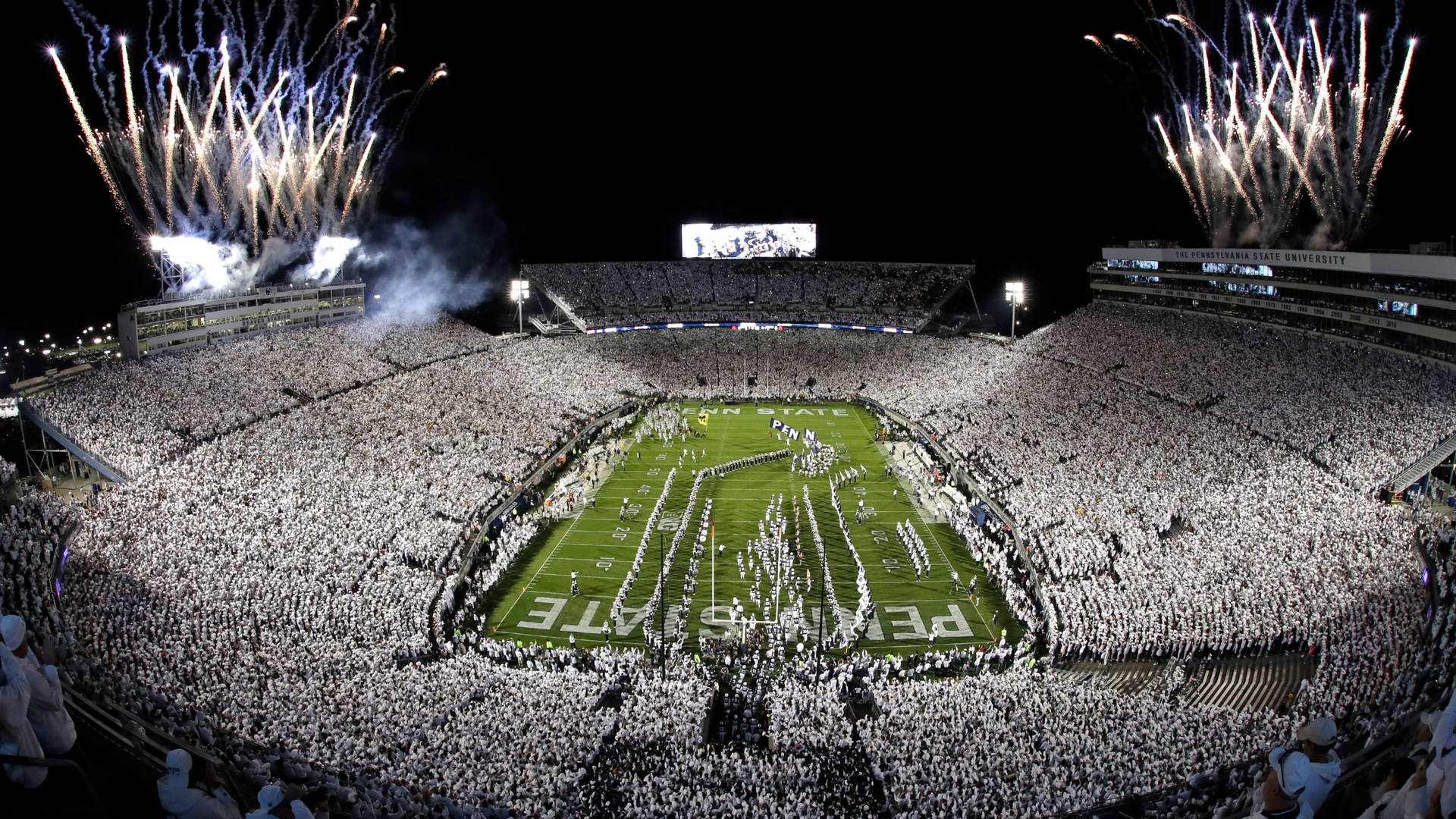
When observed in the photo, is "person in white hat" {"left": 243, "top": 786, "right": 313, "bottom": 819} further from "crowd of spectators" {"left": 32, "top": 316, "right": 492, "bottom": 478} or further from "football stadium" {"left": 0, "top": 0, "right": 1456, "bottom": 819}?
"crowd of spectators" {"left": 32, "top": 316, "right": 492, "bottom": 478}

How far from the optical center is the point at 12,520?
1950 centimetres

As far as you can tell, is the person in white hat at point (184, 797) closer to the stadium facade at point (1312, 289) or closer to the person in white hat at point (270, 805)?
the person in white hat at point (270, 805)

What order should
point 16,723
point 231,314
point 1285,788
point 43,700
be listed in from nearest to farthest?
point 16,723, point 1285,788, point 43,700, point 231,314

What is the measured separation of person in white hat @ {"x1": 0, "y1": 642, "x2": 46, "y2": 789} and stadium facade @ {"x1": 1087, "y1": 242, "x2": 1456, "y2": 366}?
3618cm

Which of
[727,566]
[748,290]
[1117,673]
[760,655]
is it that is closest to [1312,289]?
[1117,673]

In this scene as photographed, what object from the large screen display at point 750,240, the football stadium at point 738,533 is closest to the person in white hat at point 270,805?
the football stadium at point 738,533

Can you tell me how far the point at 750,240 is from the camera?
6575 centimetres

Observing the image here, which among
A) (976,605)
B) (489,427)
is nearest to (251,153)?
(489,427)

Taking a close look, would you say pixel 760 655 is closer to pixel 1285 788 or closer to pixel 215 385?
pixel 1285 788

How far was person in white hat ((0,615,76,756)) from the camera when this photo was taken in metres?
5.61

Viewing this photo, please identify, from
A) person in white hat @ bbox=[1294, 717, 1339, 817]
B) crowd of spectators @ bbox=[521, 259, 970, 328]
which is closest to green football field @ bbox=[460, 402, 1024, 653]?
person in white hat @ bbox=[1294, 717, 1339, 817]

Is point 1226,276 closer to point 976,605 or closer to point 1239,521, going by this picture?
point 1239,521

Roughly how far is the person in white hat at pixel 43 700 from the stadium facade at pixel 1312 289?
3605 cm

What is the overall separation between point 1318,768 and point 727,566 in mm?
20763
